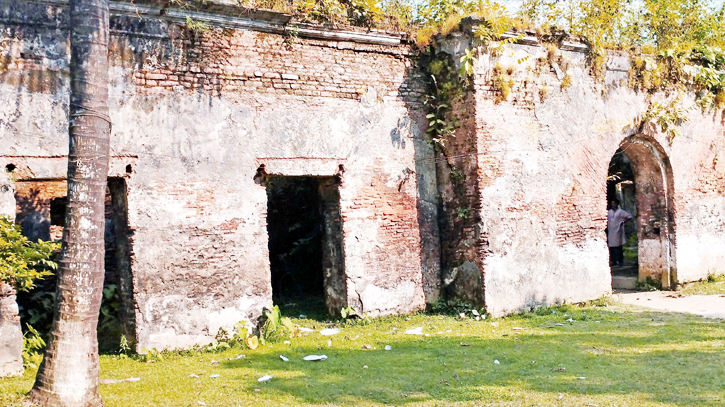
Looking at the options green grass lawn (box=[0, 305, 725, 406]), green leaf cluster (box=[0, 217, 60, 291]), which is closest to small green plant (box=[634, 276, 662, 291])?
green grass lawn (box=[0, 305, 725, 406])

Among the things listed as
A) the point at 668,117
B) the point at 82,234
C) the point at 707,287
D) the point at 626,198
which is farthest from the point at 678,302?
the point at 82,234

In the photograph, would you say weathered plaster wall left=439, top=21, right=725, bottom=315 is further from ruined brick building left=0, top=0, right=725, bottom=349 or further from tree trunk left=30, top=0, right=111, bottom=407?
tree trunk left=30, top=0, right=111, bottom=407

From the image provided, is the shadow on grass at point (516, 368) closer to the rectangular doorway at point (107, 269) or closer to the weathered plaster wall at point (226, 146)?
the weathered plaster wall at point (226, 146)

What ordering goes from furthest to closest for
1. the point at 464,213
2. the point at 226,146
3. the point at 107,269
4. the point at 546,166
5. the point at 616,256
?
the point at 616,256, the point at 546,166, the point at 464,213, the point at 107,269, the point at 226,146

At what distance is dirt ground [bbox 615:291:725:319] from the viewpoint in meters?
8.95

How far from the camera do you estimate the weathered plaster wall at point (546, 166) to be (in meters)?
8.69

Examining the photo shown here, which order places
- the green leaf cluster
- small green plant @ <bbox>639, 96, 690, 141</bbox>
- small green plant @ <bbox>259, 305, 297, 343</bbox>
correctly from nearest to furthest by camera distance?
the green leaf cluster → small green plant @ <bbox>259, 305, 297, 343</bbox> → small green plant @ <bbox>639, 96, 690, 141</bbox>

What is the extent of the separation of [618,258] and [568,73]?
17.5 ft

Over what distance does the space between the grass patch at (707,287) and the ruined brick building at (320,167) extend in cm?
18

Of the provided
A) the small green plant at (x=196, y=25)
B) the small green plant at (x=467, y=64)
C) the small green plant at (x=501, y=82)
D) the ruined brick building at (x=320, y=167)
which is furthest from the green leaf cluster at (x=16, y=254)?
the small green plant at (x=501, y=82)

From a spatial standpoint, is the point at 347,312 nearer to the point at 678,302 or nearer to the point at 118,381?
the point at 118,381

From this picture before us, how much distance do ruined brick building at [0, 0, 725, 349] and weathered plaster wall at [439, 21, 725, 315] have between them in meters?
0.03

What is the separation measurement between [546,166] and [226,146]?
4.38 metres

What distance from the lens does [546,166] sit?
9250 mm
